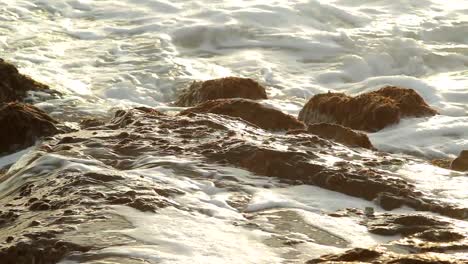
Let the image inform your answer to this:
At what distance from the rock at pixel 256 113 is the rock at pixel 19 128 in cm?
98

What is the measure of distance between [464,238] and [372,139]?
3334mm

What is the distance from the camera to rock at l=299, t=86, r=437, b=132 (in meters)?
6.93

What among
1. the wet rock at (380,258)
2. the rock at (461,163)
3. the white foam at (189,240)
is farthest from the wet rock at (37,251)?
the rock at (461,163)

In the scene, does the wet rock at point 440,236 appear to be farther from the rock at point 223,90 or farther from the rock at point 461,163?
the rock at point 223,90

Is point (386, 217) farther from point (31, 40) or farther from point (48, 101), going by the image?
point (31, 40)

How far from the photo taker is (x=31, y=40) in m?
10.5

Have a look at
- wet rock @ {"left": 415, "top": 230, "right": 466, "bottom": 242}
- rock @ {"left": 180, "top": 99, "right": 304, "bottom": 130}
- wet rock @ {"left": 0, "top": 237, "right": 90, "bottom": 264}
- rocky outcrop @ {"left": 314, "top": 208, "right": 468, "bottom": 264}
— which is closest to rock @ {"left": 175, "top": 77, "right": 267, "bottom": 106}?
rock @ {"left": 180, "top": 99, "right": 304, "bottom": 130}

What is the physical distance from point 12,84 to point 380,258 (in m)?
5.25

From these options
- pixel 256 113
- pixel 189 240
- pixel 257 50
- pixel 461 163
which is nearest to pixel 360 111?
pixel 256 113

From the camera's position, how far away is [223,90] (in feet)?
25.1

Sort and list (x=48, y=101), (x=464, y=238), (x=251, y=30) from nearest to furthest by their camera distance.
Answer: (x=464, y=238)
(x=48, y=101)
(x=251, y=30)

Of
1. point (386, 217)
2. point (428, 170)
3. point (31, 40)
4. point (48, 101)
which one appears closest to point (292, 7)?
point (31, 40)

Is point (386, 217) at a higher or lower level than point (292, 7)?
lower

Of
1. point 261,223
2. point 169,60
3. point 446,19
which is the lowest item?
point 261,223
